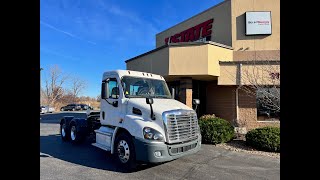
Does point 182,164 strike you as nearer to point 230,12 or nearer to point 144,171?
point 144,171

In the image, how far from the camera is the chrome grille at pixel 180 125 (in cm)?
625

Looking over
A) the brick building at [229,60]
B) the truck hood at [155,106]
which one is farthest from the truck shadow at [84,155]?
the brick building at [229,60]

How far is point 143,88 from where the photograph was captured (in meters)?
7.68

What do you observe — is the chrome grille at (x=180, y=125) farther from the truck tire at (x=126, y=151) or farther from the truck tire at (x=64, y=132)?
the truck tire at (x=64, y=132)

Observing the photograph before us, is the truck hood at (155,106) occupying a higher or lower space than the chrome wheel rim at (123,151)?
higher

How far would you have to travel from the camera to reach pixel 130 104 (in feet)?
22.8

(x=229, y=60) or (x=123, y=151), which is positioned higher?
(x=229, y=60)

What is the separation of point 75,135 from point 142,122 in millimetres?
5407

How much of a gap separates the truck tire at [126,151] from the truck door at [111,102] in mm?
546

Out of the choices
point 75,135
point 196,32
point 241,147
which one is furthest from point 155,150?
point 196,32

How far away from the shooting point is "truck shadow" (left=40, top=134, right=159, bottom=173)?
23.1 ft

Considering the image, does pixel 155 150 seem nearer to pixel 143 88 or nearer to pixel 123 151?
pixel 123 151

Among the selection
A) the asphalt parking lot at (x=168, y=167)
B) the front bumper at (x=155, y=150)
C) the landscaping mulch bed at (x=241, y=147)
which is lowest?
the landscaping mulch bed at (x=241, y=147)
